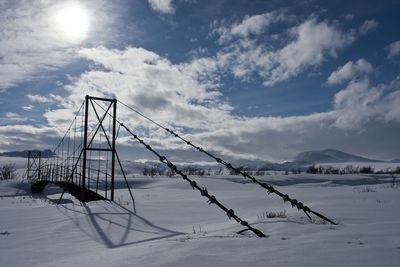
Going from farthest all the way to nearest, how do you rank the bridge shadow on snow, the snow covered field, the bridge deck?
the bridge deck, the bridge shadow on snow, the snow covered field

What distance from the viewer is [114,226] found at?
795 cm

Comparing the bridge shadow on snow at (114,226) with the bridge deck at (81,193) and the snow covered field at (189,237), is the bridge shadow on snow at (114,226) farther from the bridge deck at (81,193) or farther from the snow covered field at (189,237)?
the bridge deck at (81,193)

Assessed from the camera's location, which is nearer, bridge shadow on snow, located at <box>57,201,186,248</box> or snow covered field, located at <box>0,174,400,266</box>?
snow covered field, located at <box>0,174,400,266</box>

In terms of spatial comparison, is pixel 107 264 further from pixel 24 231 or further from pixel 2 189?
pixel 2 189

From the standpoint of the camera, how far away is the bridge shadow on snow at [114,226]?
6.57 meters

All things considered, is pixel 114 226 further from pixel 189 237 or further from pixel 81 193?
pixel 81 193

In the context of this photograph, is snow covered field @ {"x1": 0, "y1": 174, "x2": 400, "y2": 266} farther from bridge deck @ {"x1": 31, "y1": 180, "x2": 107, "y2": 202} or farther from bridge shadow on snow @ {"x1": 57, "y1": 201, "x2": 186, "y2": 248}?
bridge deck @ {"x1": 31, "y1": 180, "x2": 107, "y2": 202}


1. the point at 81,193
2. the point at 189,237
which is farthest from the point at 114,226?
the point at 81,193

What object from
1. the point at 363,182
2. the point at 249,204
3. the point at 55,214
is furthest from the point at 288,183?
the point at 55,214

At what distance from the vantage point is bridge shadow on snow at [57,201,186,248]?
21.5 feet

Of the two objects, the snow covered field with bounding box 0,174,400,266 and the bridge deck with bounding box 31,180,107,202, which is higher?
the bridge deck with bounding box 31,180,107,202

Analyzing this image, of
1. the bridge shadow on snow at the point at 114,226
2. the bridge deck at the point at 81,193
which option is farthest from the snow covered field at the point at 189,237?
the bridge deck at the point at 81,193

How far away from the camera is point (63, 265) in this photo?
4.34 metres

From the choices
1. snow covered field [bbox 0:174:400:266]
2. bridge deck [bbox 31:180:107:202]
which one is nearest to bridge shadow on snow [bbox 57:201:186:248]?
snow covered field [bbox 0:174:400:266]
